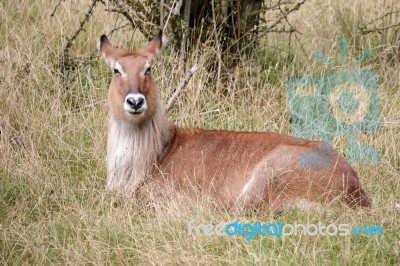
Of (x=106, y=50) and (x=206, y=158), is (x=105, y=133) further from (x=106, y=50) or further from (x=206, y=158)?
(x=206, y=158)

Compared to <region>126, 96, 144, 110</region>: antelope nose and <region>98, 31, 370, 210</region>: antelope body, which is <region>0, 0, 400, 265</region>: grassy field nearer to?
<region>98, 31, 370, 210</region>: antelope body


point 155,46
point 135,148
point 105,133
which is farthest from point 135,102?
point 105,133

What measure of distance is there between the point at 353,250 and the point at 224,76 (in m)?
3.67

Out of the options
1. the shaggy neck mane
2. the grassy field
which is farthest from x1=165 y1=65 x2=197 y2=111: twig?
the shaggy neck mane

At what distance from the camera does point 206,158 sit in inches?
251

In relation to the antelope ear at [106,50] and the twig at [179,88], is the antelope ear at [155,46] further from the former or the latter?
the twig at [179,88]

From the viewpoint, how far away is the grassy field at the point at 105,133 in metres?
5.18

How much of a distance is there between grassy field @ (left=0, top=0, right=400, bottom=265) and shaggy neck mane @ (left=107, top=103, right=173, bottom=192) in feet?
0.83

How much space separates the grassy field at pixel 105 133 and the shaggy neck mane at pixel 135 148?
0.83 ft

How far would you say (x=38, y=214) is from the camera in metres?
6.05

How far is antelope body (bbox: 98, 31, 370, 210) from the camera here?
19.2ft

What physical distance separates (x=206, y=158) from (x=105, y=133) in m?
1.33

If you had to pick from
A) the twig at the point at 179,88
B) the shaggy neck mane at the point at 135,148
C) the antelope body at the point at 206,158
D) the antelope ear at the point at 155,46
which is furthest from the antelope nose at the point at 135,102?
the twig at the point at 179,88

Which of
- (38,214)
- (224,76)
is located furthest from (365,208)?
(224,76)
